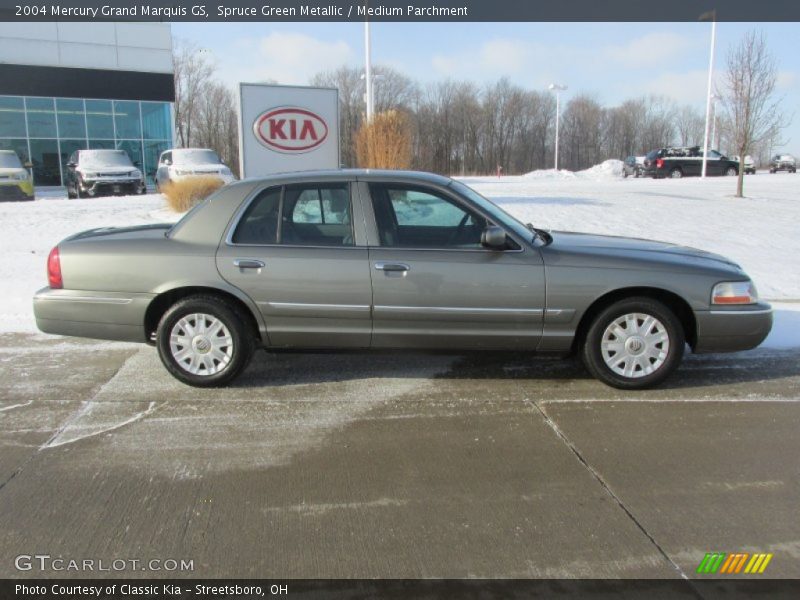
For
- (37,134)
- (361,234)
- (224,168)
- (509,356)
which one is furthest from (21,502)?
(37,134)

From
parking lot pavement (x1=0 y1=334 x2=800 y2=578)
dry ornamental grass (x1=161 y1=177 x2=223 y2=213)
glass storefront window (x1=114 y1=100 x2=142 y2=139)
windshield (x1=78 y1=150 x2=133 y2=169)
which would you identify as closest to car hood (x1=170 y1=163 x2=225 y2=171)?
dry ornamental grass (x1=161 y1=177 x2=223 y2=213)

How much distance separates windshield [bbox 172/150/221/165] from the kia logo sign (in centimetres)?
852

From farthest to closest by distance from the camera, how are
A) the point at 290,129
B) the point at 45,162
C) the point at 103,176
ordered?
the point at 45,162 → the point at 103,176 → the point at 290,129

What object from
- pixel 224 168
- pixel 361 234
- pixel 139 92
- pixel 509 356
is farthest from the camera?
pixel 139 92

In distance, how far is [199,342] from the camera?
4727 mm

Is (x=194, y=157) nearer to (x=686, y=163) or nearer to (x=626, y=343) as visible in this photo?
(x=626, y=343)

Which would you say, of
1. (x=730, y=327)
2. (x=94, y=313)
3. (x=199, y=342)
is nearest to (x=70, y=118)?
(x=94, y=313)

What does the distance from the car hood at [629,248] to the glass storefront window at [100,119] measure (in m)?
33.8

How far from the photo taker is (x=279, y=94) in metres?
11.5

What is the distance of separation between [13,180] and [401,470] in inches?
911

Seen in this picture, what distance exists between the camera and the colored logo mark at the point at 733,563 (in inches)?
105

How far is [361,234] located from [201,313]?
1.33m

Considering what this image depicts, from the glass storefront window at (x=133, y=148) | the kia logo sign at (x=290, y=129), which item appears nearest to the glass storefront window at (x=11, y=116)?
the glass storefront window at (x=133, y=148)
